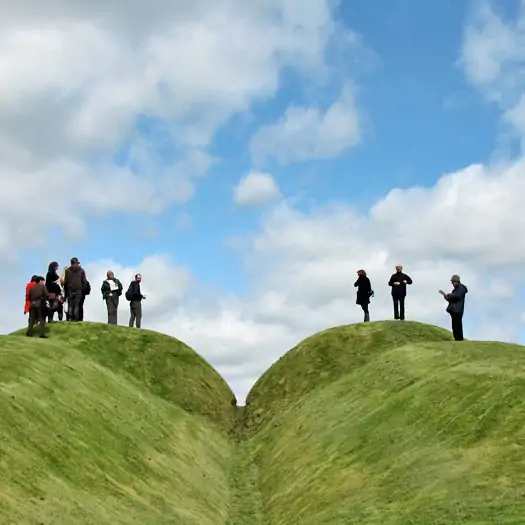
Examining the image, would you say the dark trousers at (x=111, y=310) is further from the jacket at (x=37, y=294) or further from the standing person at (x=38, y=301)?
the jacket at (x=37, y=294)

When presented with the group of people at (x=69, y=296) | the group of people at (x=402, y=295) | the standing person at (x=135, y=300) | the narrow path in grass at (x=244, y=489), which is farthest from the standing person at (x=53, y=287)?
the group of people at (x=402, y=295)

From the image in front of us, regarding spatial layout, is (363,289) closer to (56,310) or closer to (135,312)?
(135,312)

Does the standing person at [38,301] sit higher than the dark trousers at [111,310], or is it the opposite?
the dark trousers at [111,310]

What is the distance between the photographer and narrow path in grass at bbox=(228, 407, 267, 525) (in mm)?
27984

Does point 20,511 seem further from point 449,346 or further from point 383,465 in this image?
point 449,346

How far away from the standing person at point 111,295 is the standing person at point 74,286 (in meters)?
2.10

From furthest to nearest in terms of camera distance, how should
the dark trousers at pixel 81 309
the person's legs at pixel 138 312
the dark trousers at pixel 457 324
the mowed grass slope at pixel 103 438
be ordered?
the person's legs at pixel 138 312
the dark trousers at pixel 81 309
the dark trousers at pixel 457 324
the mowed grass slope at pixel 103 438

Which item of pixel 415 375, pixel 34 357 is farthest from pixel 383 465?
pixel 34 357

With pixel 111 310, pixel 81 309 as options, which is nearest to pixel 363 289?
pixel 111 310

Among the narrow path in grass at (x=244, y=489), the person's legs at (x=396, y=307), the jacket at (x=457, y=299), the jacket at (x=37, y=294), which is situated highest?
the person's legs at (x=396, y=307)

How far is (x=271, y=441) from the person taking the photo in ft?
129

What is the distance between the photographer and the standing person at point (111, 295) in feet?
162

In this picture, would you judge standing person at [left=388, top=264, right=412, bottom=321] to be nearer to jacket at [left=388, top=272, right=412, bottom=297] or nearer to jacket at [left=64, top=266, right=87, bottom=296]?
jacket at [left=388, top=272, right=412, bottom=297]

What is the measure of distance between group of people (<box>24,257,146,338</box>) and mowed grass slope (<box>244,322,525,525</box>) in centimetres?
1197
